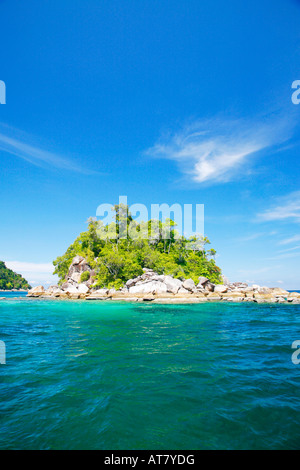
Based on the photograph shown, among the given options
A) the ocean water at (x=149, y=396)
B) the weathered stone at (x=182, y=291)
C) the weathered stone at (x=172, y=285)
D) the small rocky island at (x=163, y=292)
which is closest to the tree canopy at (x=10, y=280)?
the small rocky island at (x=163, y=292)

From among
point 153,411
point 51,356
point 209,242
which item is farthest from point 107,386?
point 209,242

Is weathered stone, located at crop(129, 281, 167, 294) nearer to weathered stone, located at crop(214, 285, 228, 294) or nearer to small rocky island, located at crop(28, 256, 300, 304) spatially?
small rocky island, located at crop(28, 256, 300, 304)

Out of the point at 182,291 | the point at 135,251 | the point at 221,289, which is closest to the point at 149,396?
the point at 182,291

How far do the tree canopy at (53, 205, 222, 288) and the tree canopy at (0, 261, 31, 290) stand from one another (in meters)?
89.7

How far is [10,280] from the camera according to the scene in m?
137

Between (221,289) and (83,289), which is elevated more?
(221,289)

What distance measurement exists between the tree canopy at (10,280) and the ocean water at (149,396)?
151055 millimetres

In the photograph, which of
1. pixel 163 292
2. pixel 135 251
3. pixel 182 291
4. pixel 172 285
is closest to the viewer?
pixel 163 292

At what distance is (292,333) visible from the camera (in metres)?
13.2

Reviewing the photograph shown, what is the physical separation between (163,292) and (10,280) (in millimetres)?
134551

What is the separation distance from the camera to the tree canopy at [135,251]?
51872mm

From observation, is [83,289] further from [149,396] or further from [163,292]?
[149,396]

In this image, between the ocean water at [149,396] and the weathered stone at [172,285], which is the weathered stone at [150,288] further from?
the ocean water at [149,396]
